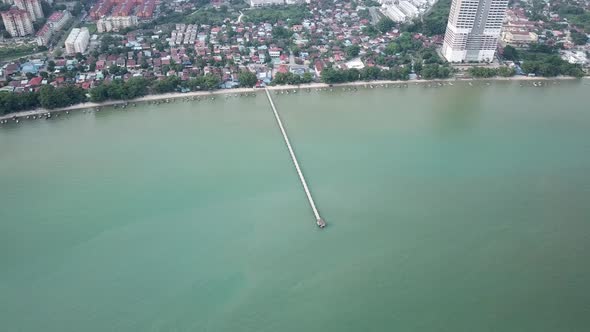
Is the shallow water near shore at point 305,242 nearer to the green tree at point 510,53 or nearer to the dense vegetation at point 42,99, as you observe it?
the dense vegetation at point 42,99

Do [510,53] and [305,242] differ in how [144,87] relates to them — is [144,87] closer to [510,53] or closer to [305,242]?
[305,242]

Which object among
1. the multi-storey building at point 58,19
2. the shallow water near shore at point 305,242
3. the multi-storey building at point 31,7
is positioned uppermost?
the multi-storey building at point 31,7

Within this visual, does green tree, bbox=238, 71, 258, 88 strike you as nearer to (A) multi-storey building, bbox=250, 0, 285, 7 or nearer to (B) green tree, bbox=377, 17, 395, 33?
(B) green tree, bbox=377, 17, 395, 33

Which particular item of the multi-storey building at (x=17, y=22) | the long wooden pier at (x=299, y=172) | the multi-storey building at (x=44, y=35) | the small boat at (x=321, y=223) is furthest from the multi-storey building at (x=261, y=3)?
the small boat at (x=321, y=223)

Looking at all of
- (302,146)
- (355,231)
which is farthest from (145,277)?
(302,146)

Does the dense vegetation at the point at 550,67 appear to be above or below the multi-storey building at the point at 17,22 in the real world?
below

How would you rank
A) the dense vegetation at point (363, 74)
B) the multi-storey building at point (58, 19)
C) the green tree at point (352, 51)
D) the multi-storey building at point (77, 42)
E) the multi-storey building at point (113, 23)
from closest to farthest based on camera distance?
the dense vegetation at point (363, 74) < the multi-storey building at point (77, 42) < the green tree at point (352, 51) < the multi-storey building at point (58, 19) < the multi-storey building at point (113, 23)

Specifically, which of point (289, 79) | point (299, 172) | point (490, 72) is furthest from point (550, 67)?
point (299, 172)
